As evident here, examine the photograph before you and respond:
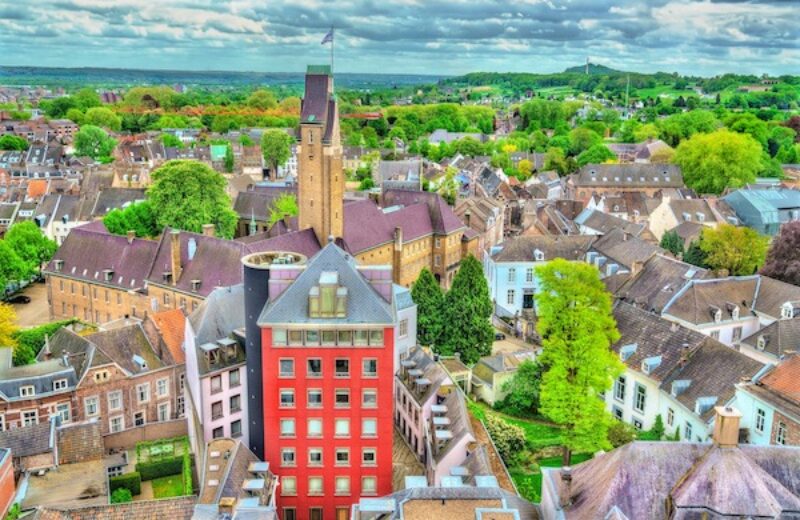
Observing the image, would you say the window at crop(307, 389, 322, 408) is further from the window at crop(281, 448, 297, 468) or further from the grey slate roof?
the grey slate roof

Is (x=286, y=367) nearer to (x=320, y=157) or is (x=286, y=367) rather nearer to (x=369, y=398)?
Answer: (x=369, y=398)

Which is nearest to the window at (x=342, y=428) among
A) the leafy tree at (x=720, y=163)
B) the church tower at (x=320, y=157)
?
the church tower at (x=320, y=157)

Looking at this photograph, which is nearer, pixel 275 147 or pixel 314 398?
pixel 314 398

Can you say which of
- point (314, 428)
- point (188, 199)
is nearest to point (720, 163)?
point (188, 199)

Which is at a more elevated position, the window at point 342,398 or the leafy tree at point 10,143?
the leafy tree at point 10,143

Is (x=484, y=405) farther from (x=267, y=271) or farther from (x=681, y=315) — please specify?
(x=267, y=271)

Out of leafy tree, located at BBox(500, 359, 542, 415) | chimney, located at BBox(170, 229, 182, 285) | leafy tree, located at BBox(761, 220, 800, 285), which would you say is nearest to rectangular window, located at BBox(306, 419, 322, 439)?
leafy tree, located at BBox(500, 359, 542, 415)

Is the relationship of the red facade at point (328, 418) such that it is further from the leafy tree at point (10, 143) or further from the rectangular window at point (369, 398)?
the leafy tree at point (10, 143)
